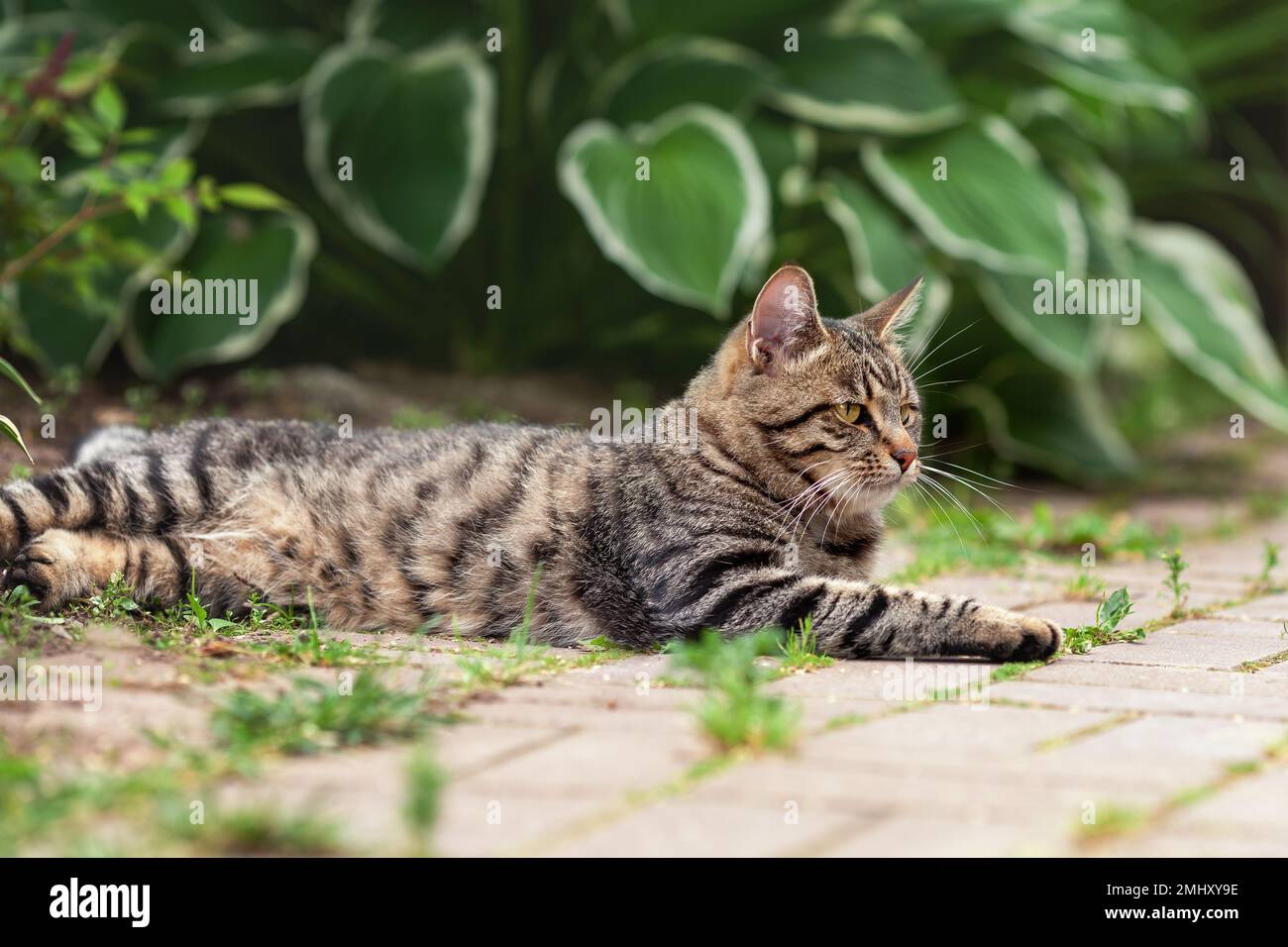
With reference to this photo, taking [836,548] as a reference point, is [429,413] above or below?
above

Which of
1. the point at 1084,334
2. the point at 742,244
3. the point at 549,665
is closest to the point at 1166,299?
the point at 1084,334

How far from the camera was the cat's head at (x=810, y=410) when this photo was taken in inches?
130

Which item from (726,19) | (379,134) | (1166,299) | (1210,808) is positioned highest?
(726,19)

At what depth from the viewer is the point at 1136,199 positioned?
785 centimetres

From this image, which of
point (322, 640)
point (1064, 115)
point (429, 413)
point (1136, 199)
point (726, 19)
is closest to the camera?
point (322, 640)

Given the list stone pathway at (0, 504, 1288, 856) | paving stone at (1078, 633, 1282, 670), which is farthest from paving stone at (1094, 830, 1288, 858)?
paving stone at (1078, 633, 1282, 670)

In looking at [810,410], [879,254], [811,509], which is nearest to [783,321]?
[810,410]

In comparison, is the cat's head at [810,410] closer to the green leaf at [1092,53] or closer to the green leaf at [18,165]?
the green leaf at [18,165]

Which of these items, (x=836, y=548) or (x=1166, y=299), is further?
(x=1166, y=299)

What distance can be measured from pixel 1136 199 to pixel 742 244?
3830 mm

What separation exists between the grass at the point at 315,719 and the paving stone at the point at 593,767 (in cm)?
24

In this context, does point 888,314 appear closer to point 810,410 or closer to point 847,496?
point 810,410

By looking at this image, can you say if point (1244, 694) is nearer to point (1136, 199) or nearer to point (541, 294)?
point (541, 294)

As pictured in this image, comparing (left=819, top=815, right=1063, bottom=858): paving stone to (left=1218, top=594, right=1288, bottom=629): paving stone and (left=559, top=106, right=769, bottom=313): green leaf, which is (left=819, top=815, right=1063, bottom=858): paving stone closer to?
(left=1218, top=594, right=1288, bottom=629): paving stone
